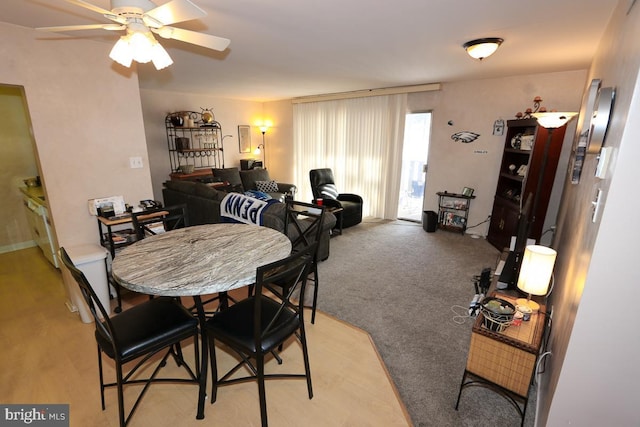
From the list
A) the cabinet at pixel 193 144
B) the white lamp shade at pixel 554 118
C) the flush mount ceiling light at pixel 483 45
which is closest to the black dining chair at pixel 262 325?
the flush mount ceiling light at pixel 483 45

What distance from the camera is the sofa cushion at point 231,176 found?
19.9 ft

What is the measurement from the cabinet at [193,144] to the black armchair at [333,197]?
2.32 meters

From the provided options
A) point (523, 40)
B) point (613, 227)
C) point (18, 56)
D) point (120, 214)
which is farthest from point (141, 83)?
point (613, 227)

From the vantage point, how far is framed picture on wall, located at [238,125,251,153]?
7008mm

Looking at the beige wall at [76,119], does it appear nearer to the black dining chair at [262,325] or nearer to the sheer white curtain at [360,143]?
the black dining chair at [262,325]

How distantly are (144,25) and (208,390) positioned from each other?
217 cm

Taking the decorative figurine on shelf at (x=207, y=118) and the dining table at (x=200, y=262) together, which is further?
the decorative figurine on shelf at (x=207, y=118)

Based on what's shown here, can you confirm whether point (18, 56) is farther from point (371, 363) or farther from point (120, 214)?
point (371, 363)

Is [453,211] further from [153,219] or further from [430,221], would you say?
[153,219]

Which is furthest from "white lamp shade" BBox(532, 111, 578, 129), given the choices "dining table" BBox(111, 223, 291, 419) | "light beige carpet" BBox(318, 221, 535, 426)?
"dining table" BBox(111, 223, 291, 419)

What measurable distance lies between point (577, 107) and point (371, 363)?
14.3ft

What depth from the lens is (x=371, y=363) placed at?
6.78ft

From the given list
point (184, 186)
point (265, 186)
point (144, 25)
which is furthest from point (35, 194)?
point (265, 186)

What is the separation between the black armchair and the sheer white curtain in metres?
0.56
